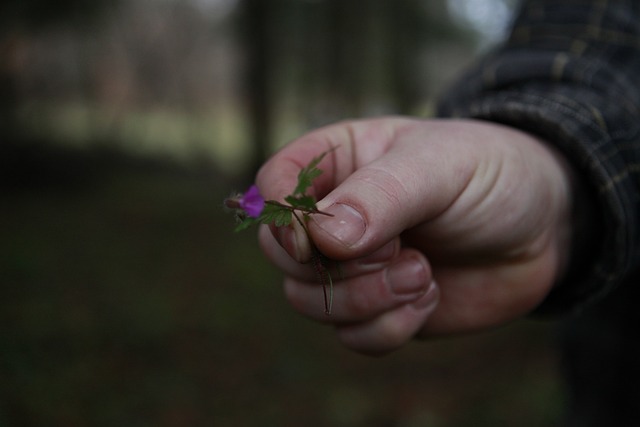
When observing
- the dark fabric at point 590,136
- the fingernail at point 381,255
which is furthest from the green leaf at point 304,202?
the dark fabric at point 590,136

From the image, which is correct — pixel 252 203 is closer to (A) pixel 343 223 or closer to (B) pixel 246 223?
(B) pixel 246 223

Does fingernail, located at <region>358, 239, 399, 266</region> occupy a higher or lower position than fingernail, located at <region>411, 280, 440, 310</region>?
higher

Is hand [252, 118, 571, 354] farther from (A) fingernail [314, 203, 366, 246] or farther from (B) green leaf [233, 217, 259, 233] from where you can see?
(B) green leaf [233, 217, 259, 233]

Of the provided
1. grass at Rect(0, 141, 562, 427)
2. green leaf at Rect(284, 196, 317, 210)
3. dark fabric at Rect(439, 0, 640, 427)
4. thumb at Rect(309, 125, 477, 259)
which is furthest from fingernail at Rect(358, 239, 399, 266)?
grass at Rect(0, 141, 562, 427)

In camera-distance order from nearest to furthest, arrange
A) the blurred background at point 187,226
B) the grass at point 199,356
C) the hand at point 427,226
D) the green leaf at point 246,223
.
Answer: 1. the green leaf at point 246,223
2. the hand at point 427,226
3. the grass at point 199,356
4. the blurred background at point 187,226

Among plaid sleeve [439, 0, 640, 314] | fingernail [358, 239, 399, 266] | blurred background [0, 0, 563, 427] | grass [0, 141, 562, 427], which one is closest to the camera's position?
fingernail [358, 239, 399, 266]

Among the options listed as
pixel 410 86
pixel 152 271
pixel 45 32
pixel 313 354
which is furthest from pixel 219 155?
pixel 313 354

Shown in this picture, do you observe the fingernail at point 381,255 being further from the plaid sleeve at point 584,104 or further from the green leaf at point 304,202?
the plaid sleeve at point 584,104
